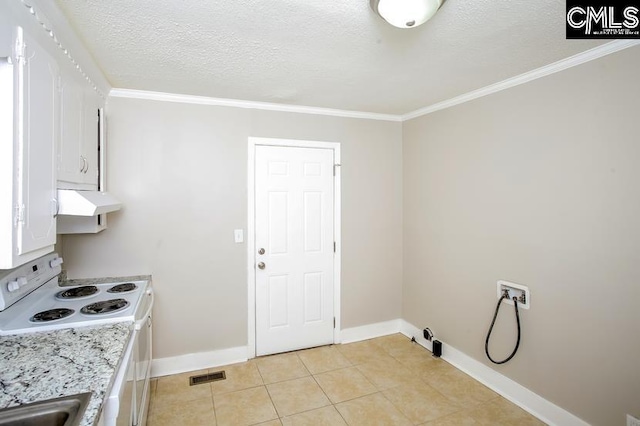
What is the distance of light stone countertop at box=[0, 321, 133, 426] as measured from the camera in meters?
1.12

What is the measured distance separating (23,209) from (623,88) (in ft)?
9.87

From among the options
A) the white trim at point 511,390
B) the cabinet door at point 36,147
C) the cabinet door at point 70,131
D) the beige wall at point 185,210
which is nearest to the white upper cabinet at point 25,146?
the cabinet door at point 36,147

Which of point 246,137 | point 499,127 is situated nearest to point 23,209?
point 246,137

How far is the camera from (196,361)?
2.90 m

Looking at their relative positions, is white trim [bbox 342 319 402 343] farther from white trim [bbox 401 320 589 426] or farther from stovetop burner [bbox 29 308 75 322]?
stovetop burner [bbox 29 308 75 322]

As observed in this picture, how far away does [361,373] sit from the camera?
2842 millimetres

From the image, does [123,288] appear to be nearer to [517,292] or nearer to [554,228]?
[517,292]

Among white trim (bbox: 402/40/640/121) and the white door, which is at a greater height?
white trim (bbox: 402/40/640/121)

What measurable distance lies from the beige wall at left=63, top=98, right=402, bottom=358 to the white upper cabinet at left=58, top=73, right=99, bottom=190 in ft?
1.46

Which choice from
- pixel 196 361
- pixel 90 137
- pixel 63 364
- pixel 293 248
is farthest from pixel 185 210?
pixel 63 364

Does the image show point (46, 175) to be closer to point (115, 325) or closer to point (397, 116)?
point (115, 325)

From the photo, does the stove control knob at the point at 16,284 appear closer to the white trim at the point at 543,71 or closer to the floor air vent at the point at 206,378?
the floor air vent at the point at 206,378

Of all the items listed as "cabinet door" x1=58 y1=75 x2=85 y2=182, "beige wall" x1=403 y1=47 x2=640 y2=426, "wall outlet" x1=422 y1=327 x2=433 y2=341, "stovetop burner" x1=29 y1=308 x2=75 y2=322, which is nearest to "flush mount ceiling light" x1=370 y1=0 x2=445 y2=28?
"beige wall" x1=403 y1=47 x2=640 y2=426

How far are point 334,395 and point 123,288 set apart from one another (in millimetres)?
1809
